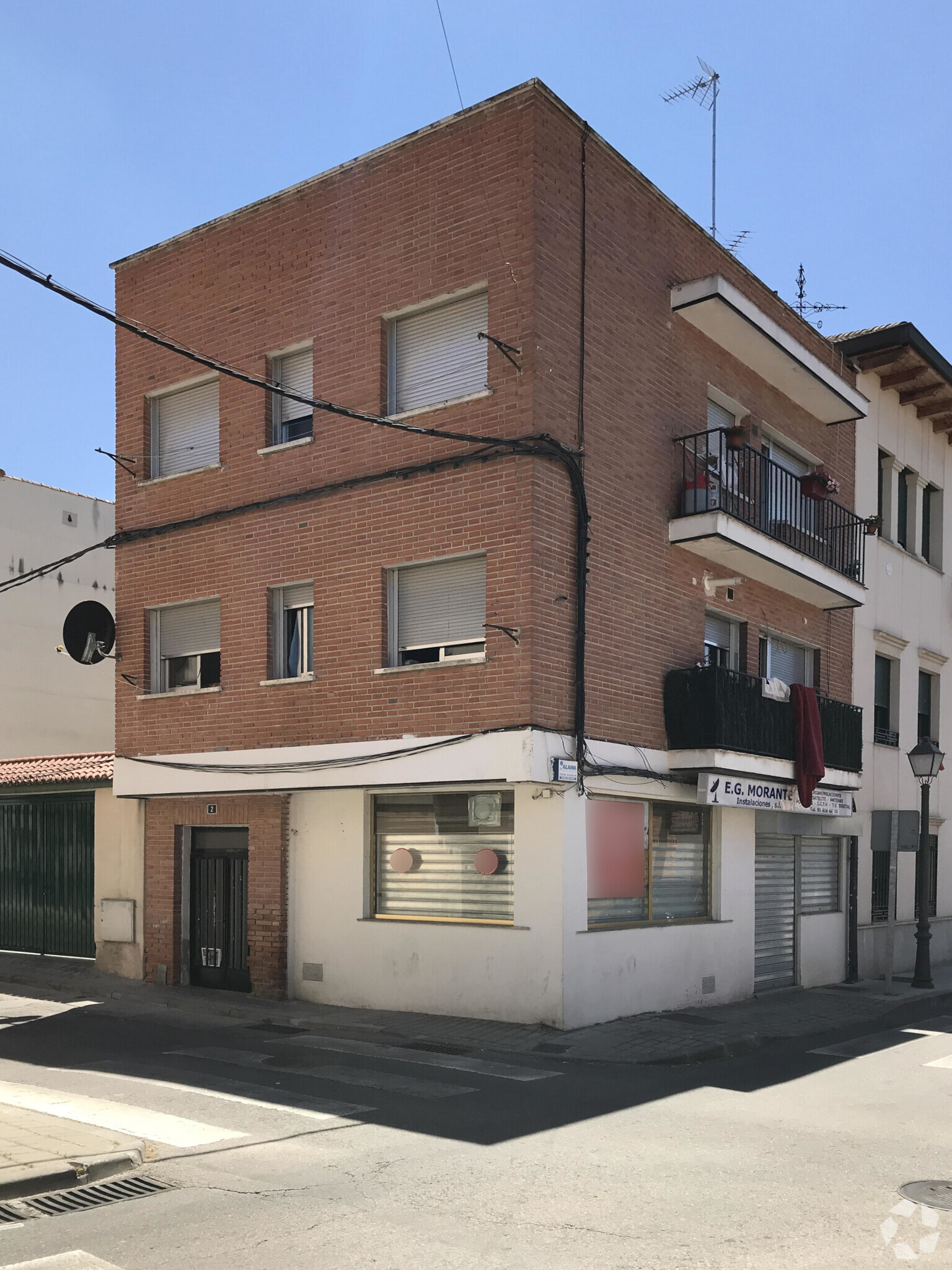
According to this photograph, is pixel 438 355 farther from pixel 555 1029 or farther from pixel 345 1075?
pixel 345 1075

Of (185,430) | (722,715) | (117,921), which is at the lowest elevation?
(117,921)

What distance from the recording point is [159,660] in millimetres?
17484

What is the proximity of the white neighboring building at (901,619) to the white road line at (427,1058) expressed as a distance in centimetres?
945

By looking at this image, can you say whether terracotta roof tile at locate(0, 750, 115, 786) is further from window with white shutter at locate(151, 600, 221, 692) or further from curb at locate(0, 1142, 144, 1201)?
curb at locate(0, 1142, 144, 1201)

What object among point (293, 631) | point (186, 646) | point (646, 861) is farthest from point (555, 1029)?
point (186, 646)

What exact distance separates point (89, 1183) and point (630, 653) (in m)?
9.21

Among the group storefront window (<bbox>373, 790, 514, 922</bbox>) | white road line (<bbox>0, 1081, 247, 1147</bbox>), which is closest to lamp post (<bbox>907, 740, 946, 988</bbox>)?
storefront window (<bbox>373, 790, 514, 922</bbox>)

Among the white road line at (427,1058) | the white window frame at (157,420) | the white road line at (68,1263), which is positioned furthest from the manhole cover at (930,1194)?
the white window frame at (157,420)

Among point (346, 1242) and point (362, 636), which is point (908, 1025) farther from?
point (346, 1242)

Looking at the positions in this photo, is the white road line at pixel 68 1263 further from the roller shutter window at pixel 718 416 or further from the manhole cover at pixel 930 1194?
the roller shutter window at pixel 718 416

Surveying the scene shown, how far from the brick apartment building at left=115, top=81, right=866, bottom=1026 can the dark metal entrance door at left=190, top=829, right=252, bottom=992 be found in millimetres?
51

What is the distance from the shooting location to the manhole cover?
6816 mm

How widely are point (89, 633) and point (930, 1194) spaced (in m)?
13.7

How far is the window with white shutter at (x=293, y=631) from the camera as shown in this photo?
15.8 meters
